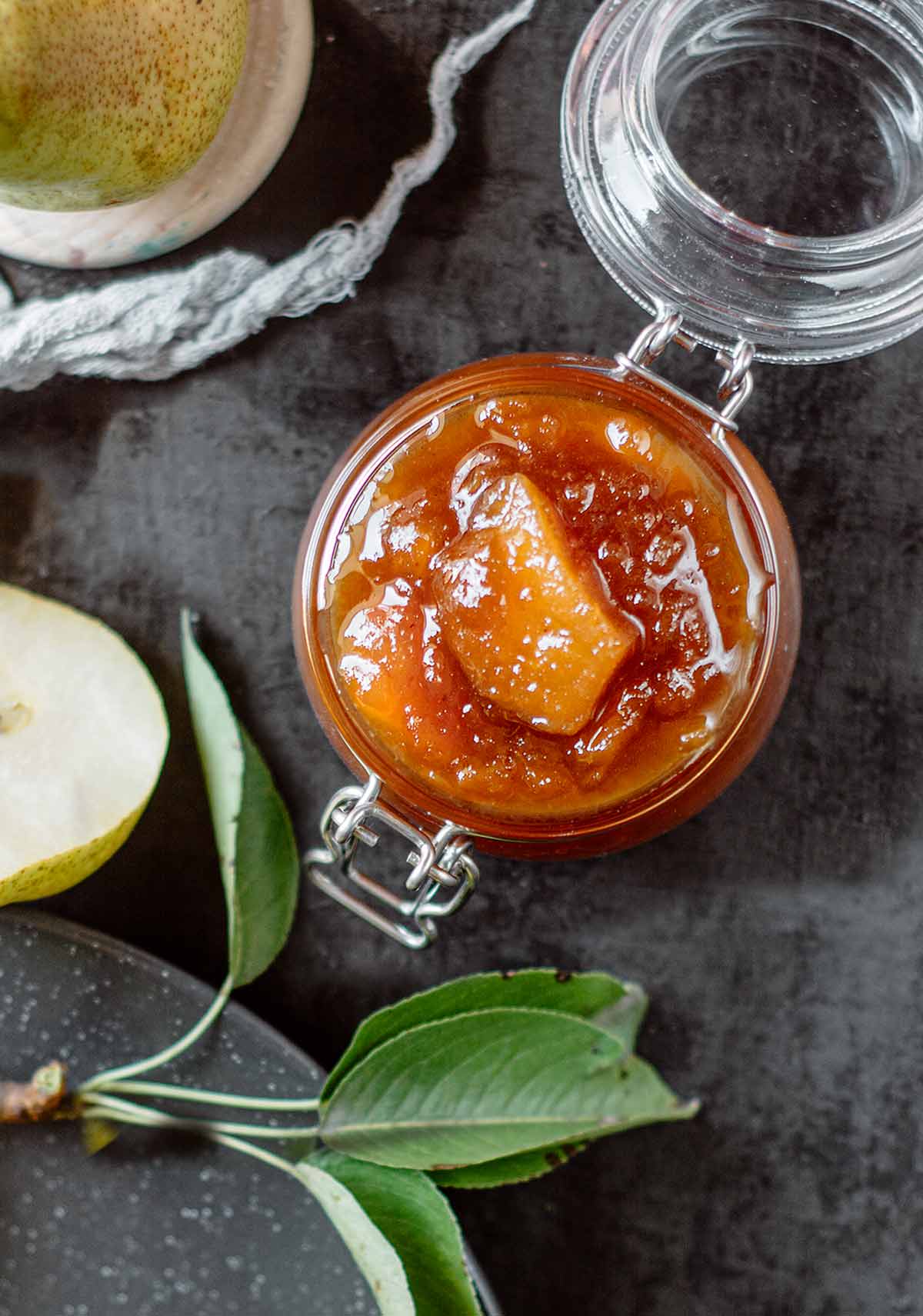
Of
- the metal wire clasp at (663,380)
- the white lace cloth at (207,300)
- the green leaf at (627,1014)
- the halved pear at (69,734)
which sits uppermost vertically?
the metal wire clasp at (663,380)

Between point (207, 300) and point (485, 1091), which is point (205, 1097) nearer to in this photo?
point (485, 1091)

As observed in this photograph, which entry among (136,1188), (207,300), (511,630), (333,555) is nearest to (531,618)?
(511,630)

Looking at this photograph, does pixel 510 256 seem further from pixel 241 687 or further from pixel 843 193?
pixel 241 687

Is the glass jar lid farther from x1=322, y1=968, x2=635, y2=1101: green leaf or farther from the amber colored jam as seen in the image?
x1=322, y1=968, x2=635, y2=1101: green leaf

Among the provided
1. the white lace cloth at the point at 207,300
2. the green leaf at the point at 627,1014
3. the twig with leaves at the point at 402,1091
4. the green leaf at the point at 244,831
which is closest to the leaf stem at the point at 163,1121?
the twig with leaves at the point at 402,1091

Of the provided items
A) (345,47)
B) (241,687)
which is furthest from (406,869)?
(345,47)

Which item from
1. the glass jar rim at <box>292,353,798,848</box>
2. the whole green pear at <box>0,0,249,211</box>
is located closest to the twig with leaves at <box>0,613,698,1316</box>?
the glass jar rim at <box>292,353,798,848</box>

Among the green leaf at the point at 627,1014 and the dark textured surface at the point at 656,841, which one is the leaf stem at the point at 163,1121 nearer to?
the dark textured surface at the point at 656,841
